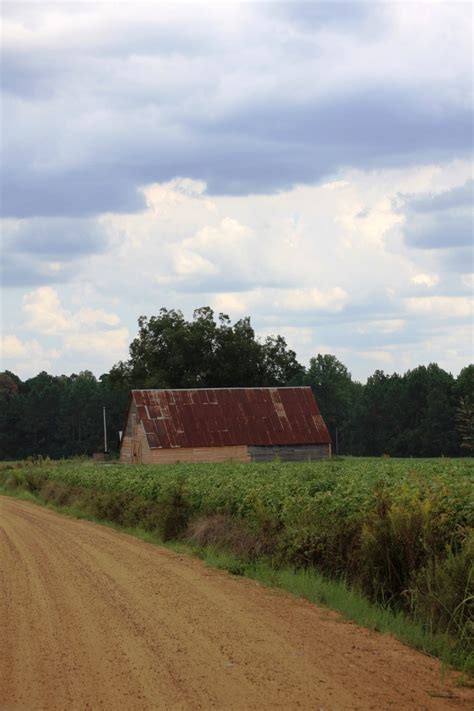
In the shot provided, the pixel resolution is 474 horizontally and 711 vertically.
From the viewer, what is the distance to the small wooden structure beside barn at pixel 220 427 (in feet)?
188

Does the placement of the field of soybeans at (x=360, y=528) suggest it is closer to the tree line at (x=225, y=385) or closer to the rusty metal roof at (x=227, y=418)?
the rusty metal roof at (x=227, y=418)

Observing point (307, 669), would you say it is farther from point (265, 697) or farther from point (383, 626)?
point (383, 626)

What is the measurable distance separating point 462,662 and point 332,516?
17.0 feet

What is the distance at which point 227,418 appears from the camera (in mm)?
60219

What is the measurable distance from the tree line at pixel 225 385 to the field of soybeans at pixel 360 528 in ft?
151

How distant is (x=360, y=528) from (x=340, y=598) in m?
1.23

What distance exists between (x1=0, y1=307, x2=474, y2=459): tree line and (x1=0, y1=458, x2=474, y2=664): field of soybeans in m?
46.1

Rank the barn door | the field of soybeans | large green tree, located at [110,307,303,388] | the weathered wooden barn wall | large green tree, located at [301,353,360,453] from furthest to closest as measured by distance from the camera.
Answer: large green tree, located at [301,353,360,453]
large green tree, located at [110,307,303,388]
the weathered wooden barn wall
the barn door
the field of soybeans

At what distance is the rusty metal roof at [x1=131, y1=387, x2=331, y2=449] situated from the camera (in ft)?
190

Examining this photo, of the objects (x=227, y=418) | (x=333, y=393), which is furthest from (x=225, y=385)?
(x=333, y=393)

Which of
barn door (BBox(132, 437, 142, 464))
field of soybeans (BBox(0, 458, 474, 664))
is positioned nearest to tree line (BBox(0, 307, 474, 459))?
barn door (BBox(132, 437, 142, 464))

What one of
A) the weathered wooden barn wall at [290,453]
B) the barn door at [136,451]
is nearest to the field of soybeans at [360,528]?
the barn door at [136,451]

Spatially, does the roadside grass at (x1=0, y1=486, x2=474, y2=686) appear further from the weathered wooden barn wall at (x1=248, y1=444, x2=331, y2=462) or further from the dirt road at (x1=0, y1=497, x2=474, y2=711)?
the weathered wooden barn wall at (x1=248, y1=444, x2=331, y2=462)

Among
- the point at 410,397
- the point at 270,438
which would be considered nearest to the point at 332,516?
the point at 270,438
